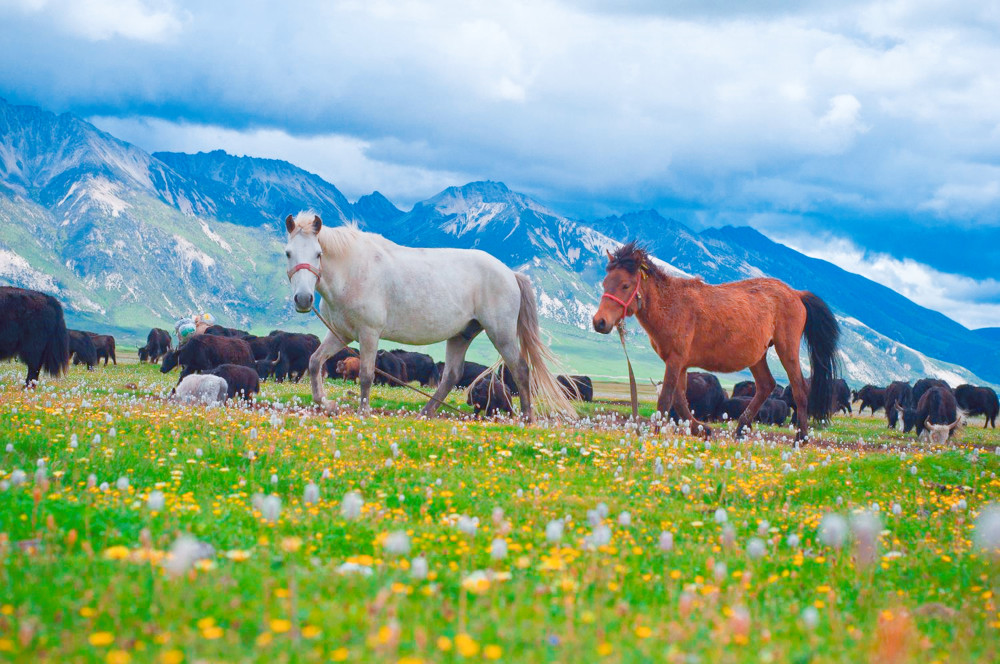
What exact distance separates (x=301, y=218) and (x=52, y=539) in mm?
11022

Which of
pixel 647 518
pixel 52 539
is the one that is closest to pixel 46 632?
pixel 52 539

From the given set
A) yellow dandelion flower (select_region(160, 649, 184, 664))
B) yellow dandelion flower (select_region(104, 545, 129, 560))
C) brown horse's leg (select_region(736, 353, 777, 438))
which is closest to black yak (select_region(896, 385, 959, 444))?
brown horse's leg (select_region(736, 353, 777, 438))

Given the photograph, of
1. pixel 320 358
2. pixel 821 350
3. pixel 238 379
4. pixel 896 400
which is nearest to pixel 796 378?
pixel 821 350

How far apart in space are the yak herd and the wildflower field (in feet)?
22.3

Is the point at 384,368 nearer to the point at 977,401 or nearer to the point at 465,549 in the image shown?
the point at 977,401

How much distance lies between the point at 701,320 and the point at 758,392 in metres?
3.73

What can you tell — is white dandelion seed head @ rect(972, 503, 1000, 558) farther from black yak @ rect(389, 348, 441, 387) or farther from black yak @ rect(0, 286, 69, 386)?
black yak @ rect(389, 348, 441, 387)

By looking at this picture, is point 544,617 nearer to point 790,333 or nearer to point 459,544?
point 459,544

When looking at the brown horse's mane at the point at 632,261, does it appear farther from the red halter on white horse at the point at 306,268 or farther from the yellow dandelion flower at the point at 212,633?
the yellow dandelion flower at the point at 212,633

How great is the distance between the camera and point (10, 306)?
80.5 ft

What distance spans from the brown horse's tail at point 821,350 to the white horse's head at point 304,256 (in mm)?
13290

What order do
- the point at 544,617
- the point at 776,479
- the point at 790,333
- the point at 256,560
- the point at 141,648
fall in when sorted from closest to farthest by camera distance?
the point at 141,648, the point at 544,617, the point at 256,560, the point at 776,479, the point at 790,333

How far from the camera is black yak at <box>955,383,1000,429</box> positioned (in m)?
56.0

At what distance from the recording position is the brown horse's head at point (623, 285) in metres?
16.4
